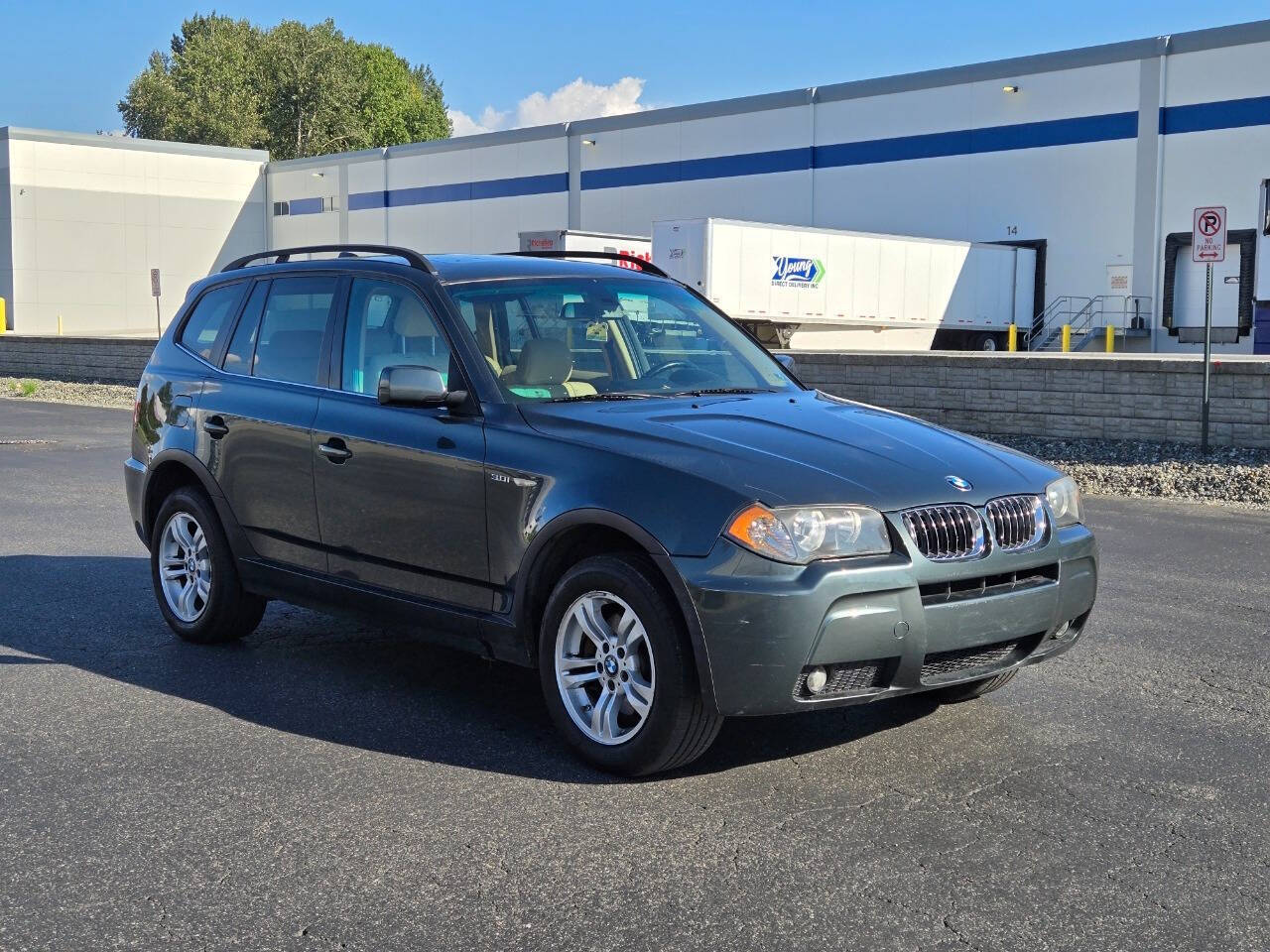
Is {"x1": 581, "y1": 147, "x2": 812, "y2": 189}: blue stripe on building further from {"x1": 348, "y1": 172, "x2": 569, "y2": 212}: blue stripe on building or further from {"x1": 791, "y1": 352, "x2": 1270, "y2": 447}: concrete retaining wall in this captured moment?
{"x1": 791, "y1": 352, "x2": 1270, "y2": 447}: concrete retaining wall

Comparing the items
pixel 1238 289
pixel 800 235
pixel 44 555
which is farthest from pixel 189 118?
pixel 44 555

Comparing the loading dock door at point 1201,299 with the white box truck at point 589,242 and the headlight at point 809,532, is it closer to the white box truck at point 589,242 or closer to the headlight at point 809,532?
the white box truck at point 589,242

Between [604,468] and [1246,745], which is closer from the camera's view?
[604,468]

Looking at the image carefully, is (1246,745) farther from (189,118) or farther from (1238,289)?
(189,118)

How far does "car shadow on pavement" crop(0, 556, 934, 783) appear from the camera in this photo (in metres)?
5.00

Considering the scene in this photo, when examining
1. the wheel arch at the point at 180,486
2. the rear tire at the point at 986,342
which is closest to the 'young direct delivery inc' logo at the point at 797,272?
the rear tire at the point at 986,342

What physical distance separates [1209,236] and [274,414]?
1260 cm

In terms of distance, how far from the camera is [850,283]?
3684 centimetres

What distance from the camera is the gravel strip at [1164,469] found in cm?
1331

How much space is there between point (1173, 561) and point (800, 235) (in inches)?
1055

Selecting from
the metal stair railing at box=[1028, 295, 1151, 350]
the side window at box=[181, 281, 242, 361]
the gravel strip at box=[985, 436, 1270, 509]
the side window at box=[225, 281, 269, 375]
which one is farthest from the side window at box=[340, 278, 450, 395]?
the metal stair railing at box=[1028, 295, 1151, 350]

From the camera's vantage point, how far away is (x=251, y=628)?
663 cm

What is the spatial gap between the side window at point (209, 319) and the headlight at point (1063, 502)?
382 cm

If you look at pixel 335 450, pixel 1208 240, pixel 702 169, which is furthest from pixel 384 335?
pixel 702 169
